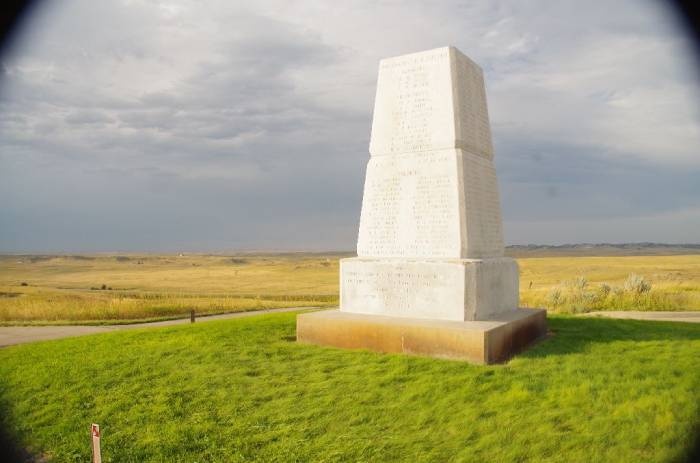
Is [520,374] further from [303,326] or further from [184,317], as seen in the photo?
[184,317]

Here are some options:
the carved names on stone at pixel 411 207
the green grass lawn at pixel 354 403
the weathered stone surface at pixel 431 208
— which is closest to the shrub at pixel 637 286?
the green grass lawn at pixel 354 403

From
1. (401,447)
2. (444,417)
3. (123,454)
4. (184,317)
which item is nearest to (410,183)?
(444,417)

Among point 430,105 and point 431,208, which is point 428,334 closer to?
point 431,208

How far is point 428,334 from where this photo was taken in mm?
7785

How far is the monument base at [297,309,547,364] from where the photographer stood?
24.5ft

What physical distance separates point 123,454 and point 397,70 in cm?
752

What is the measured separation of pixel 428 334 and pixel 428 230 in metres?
1.93

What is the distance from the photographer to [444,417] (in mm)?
5562

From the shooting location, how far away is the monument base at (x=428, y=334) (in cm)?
746

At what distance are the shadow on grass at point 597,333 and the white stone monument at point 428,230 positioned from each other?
0.43 meters

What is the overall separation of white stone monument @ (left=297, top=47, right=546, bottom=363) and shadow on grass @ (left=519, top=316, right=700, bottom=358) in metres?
0.43

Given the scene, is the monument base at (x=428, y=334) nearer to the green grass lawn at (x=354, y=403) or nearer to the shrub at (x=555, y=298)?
the green grass lawn at (x=354, y=403)

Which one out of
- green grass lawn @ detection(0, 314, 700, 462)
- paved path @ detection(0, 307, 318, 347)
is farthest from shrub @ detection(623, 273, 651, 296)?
paved path @ detection(0, 307, 318, 347)

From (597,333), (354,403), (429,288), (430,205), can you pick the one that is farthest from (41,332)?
(597,333)
